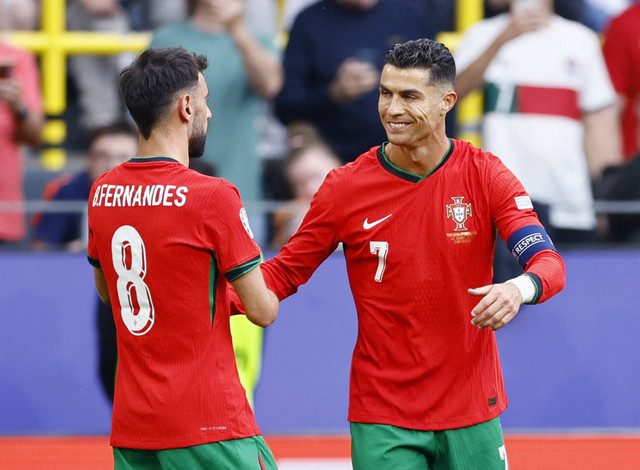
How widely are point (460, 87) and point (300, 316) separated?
1.75m

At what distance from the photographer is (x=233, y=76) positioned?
268 inches

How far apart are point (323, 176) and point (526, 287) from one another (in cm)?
350

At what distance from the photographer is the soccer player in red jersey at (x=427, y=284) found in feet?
12.3

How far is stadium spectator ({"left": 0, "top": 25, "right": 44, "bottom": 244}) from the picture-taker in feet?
22.3

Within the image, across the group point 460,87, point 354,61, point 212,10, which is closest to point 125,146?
point 212,10

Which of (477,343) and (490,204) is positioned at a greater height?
(490,204)

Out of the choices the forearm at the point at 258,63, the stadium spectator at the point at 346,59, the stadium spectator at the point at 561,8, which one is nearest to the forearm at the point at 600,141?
the stadium spectator at the point at 561,8

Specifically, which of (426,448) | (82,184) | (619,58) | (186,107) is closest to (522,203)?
(426,448)

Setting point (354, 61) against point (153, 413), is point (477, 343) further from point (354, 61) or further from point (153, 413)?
point (354, 61)

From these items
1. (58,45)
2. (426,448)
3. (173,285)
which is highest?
(58,45)

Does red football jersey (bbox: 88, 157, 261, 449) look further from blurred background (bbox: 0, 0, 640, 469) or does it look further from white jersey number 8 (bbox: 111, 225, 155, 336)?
blurred background (bbox: 0, 0, 640, 469)

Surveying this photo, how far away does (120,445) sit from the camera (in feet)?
11.2

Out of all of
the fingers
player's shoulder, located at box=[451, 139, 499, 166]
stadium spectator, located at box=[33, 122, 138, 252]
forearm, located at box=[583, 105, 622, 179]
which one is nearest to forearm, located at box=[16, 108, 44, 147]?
stadium spectator, located at box=[33, 122, 138, 252]

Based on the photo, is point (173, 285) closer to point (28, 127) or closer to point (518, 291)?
point (518, 291)
